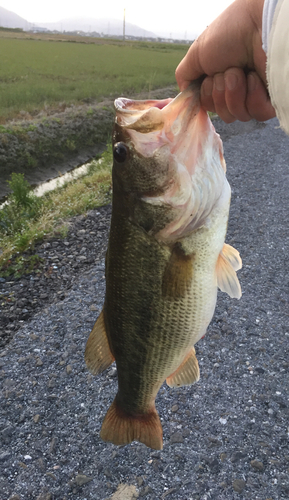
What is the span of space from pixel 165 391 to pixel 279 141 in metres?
11.3

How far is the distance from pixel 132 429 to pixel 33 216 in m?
5.30

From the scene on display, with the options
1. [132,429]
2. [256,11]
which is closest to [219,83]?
[256,11]

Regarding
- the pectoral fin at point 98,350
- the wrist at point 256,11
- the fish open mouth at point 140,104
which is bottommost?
the pectoral fin at point 98,350

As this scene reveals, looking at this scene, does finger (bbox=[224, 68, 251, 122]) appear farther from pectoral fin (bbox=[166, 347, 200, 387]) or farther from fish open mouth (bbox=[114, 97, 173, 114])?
pectoral fin (bbox=[166, 347, 200, 387])

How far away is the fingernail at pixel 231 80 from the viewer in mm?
1620

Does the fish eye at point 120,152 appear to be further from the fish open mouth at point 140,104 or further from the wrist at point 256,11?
the wrist at point 256,11

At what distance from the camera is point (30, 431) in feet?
9.62

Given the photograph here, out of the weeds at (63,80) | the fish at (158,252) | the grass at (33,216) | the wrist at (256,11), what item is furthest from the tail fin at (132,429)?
the weeds at (63,80)

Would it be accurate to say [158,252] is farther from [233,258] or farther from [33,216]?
[33,216]

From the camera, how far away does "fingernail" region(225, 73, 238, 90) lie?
1.62 meters

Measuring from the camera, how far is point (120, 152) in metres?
1.56

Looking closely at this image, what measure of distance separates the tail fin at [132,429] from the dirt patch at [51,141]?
→ 8.82 metres

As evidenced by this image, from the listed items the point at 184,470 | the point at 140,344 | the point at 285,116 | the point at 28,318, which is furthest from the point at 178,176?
the point at 28,318

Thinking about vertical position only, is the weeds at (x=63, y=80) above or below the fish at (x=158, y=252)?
above
